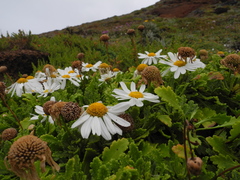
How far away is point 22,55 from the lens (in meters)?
5.12

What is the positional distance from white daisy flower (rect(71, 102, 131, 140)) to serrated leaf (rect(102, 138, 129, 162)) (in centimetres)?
6

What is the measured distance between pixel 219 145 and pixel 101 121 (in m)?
0.66

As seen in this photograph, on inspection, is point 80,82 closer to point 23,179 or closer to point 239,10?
point 23,179

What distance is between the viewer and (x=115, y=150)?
1.04 m

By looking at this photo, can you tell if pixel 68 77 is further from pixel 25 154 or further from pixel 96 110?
pixel 25 154

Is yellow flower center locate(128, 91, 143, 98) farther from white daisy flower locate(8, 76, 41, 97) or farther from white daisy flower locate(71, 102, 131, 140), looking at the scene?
white daisy flower locate(8, 76, 41, 97)

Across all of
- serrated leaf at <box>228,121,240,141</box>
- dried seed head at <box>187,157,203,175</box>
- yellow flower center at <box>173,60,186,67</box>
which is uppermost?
yellow flower center at <box>173,60,186,67</box>

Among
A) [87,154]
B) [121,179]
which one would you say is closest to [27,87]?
[87,154]

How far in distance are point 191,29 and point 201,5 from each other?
13.8m

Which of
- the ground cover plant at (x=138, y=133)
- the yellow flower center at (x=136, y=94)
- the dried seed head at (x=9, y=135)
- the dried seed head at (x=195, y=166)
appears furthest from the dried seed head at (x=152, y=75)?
the dried seed head at (x=9, y=135)

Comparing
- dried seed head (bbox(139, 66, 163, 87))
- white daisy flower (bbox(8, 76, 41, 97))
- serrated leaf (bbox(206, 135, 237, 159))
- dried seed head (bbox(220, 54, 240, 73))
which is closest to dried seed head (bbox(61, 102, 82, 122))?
dried seed head (bbox(139, 66, 163, 87))

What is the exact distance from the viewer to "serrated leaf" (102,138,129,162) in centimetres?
103

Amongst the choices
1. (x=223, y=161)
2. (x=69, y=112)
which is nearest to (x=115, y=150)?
(x=69, y=112)

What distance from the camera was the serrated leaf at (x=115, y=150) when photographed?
103 centimetres
